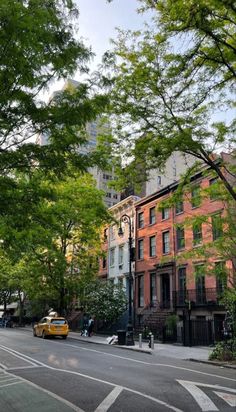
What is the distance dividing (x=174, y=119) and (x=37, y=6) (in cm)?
757

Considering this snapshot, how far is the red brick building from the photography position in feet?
94.6

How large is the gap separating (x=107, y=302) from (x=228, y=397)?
26789mm

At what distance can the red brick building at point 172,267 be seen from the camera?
28.8 metres

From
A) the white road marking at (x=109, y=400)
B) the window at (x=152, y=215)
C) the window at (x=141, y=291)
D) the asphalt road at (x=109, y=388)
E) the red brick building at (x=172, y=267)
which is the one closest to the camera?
the white road marking at (x=109, y=400)

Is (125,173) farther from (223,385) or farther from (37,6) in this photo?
(37,6)

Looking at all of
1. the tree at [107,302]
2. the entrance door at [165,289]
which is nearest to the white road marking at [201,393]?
the entrance door at [165,289]

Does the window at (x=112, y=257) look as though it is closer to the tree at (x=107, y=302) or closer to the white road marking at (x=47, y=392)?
the tree at (x=107, y=302)

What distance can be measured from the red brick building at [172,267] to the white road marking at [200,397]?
51.3 feet

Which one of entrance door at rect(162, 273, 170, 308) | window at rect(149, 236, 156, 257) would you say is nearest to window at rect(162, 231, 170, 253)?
window at rect(149, 236, 156, 257)

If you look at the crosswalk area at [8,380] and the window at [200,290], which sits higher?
the window at [200,290]

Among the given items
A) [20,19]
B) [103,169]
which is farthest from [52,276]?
[20,19]

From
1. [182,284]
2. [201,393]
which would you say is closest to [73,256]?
[182,284]

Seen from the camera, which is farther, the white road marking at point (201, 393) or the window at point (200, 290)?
the window at point (200, 290)

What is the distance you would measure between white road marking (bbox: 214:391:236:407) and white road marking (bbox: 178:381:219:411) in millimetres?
338
